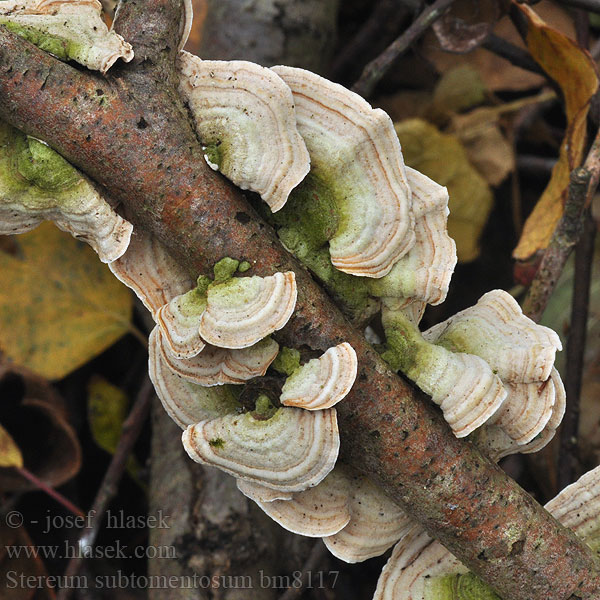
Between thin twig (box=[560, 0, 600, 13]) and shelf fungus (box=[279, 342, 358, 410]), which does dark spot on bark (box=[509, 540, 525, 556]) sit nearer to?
shelf fungus (box=[279, 342, 358, 410])

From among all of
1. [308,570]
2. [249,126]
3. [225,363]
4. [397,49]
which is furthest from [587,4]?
[308,570]

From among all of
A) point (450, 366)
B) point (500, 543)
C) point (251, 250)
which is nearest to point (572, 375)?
point (500, 543)

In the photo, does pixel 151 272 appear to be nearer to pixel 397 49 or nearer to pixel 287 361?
pixel 287 361

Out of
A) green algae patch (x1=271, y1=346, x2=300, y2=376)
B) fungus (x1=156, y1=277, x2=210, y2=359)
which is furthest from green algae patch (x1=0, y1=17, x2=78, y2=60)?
green algae patch (x1=271, y1=346, x2=300, y2=376)

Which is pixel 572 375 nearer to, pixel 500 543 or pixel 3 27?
pixel 500 543

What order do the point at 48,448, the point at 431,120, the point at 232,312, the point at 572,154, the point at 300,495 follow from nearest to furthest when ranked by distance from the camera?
the point at 232,312, the point at 300,495, the point at 572,154, the point at 48,448, the point at 431,120

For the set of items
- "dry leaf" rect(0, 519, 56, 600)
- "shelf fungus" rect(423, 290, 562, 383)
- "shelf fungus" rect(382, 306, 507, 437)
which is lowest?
"dry leaf" rect(0, 519, 56, 600)

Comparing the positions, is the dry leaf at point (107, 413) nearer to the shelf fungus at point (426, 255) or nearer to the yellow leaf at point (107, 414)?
the yellow leaf at point (107, 414)
